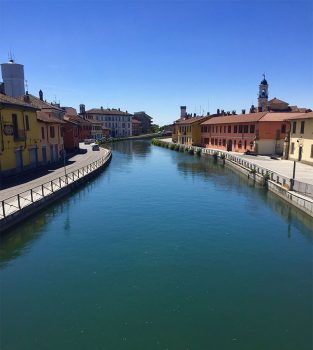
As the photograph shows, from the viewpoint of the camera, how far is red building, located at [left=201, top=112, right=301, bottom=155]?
166 feet

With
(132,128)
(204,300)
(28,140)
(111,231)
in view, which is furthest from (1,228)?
(132,128)

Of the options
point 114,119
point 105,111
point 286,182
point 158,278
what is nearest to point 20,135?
point 158,278

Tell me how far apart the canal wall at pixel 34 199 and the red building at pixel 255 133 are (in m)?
31.2

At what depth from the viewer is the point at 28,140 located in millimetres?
33625

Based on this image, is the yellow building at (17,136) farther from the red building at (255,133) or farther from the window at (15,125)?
the red building at (255,133)

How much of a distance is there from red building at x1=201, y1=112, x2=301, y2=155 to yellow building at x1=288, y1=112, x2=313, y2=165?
359 cm

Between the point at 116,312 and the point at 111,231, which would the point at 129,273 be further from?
the point at 111,231

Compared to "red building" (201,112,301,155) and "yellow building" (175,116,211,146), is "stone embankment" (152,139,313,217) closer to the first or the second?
"red building" (201,112,301,155)

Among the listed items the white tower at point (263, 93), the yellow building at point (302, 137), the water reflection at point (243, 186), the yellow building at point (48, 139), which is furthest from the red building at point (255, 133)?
the yellow building at point (48, 139)

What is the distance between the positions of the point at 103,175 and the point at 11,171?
1291 centimetres

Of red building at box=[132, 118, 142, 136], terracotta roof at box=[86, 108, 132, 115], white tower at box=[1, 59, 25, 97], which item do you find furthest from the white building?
white tower at box=[1, 59, 25, 97]

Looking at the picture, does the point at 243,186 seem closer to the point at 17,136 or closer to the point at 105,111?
the point at 17,136

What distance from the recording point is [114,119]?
133625 mm

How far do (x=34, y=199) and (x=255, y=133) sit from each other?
40575 mm
